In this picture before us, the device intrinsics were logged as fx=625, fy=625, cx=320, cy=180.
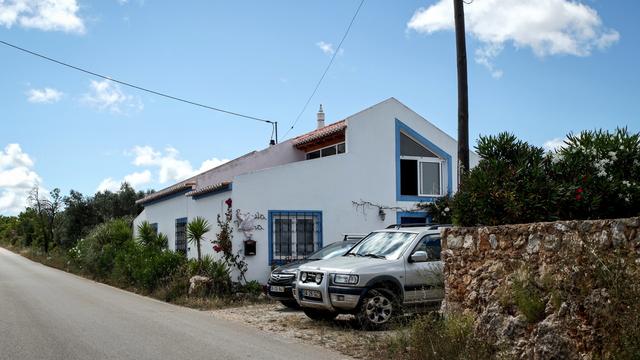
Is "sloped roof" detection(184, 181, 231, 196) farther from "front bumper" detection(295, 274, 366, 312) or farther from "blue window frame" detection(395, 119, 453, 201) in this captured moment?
"front bumper" detection(295, 274, 366, 312)

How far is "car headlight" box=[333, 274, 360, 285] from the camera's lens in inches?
421

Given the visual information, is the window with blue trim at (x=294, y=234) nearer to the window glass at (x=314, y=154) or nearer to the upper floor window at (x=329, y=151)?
the upper floor window at (x=329, y=151)

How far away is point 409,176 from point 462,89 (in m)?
7.85

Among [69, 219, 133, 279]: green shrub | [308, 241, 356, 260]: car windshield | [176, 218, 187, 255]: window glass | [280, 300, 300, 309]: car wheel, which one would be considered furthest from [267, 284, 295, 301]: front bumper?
[69, 219, 133, 279]: green shrub

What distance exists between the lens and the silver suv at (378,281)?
1070cm

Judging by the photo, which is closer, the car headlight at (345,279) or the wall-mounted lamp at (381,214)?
the car headlight at (345,279)

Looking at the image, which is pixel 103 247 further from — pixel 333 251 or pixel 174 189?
pixel 333 251

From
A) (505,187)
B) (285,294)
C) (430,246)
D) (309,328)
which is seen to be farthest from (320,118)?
(505,187)

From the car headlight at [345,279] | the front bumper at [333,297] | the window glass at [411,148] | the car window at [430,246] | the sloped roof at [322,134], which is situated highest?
the sloped roof at [322,134]

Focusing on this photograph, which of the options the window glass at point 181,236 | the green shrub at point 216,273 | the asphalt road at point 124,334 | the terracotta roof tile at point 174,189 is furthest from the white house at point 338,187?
the asphalt road at point 124,334

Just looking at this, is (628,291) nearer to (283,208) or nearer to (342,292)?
(342,292)

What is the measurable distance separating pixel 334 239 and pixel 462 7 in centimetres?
796

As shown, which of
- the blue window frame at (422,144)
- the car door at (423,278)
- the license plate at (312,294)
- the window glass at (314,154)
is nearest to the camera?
the car door at (423,278)

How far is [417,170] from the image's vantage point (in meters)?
20.1
